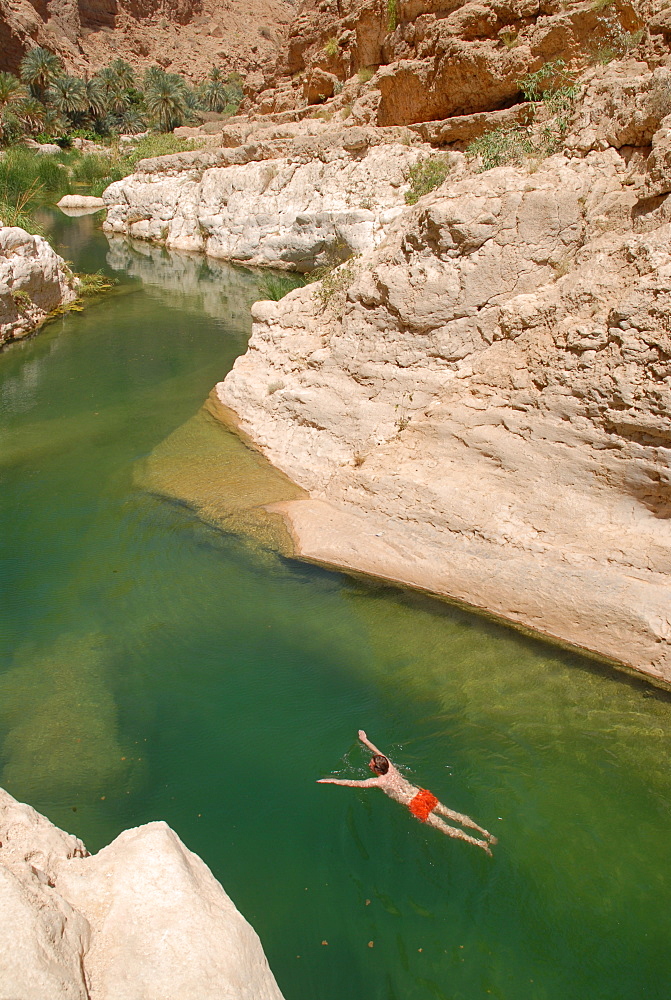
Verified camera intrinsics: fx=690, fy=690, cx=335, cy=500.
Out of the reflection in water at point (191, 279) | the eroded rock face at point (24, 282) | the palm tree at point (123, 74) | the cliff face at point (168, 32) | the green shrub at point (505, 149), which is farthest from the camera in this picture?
the cliff face at point (168, 32)

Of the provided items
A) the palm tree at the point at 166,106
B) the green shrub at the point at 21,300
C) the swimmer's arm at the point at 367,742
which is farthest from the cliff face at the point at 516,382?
the palm tree at the point at 166,106

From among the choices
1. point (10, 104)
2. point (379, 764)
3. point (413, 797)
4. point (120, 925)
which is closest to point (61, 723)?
point (379, 764)

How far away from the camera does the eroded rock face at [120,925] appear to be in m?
2.53

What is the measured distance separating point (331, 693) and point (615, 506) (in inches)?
132

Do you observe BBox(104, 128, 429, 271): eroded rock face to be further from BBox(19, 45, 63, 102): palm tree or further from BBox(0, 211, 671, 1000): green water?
BBox(19, 45, 63, 102): palm tree

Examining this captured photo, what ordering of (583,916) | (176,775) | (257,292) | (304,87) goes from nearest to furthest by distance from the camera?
(583,916), (176,775), (257,292), (304,87)

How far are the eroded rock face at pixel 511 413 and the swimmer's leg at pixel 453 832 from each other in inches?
101

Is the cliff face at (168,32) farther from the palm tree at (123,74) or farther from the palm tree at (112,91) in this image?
the palm tree at (112,91)

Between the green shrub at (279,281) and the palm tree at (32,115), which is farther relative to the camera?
the palm tree at (32,115)

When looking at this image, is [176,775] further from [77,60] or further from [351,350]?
[77,60]

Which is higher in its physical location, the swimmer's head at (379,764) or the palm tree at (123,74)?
the palm tree at (123,74)

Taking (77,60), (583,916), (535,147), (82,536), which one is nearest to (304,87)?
(535,147)

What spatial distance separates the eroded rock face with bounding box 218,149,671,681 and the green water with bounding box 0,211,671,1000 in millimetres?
589

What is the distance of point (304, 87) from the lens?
86.2 feet
